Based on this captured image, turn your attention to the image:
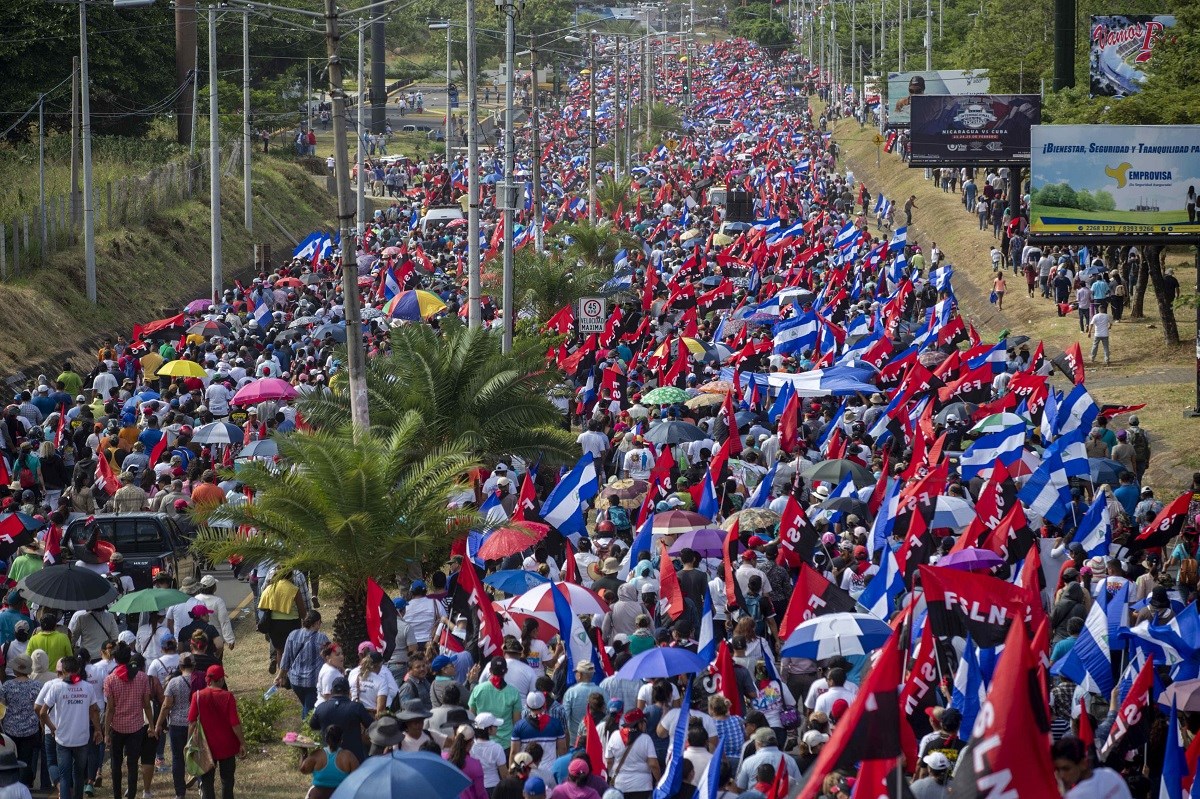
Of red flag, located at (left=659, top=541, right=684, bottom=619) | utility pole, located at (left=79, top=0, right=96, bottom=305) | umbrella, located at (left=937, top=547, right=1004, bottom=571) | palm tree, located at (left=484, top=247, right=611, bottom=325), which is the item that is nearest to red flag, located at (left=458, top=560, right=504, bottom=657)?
red flag, located at (left=659, top=541, right=684, bottom=619)

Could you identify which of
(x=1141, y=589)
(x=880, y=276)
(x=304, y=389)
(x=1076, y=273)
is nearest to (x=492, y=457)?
(x=304, y=389)

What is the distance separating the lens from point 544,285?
3556 centimetres

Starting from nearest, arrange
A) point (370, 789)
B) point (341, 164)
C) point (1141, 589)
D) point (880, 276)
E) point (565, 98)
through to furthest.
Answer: point (370, 789)
point (1141, 589)
point (341, 164)
point (880, 276)
point (565, 98)

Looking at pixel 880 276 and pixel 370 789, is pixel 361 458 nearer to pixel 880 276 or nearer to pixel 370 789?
pixel 370 789

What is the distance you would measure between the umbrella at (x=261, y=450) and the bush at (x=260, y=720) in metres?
6.11

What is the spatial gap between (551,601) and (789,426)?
8.25 meters

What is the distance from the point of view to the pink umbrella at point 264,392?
2394cm

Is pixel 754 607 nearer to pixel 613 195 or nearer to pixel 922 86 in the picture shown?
pixel 613 195

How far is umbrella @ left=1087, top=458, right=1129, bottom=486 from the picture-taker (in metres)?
19.7

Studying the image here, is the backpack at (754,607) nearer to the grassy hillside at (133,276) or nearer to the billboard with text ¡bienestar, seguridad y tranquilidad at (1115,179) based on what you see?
the billboard with text ¡bienestar, seguridad y tranquilidad at (1115,179)

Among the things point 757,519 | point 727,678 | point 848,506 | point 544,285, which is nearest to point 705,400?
point 848,506

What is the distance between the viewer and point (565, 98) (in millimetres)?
122125

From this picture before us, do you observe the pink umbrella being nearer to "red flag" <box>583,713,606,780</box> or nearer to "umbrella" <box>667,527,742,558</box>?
"umbrella" <box>667,527,742,558</box>

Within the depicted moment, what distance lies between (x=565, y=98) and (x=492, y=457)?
101713 millimetres
